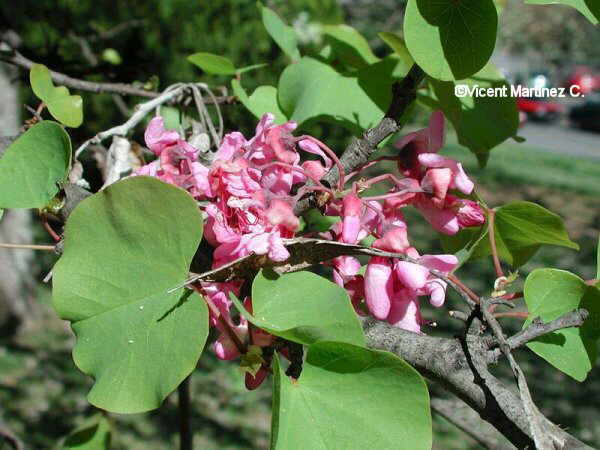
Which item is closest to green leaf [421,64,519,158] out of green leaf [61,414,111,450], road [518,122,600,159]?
green leaf [61,414,111,450]

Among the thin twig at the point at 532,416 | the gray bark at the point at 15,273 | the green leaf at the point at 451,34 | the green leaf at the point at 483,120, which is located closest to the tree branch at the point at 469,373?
the thin twig at the point at 532,416

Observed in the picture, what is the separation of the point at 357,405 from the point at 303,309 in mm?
76

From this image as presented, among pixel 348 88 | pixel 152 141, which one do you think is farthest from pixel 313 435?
pixel 348 88

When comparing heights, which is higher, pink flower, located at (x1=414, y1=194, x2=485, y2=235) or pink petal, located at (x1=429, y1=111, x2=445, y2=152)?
pink petal, located at (x1=429, y1=111, x2=445, y2=152)

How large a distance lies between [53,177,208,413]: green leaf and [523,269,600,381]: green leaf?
260 millimetres

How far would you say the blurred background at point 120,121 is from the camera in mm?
1928

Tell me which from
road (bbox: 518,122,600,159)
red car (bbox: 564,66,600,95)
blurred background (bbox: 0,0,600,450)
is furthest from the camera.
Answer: red car (bbox: 564,66,600,95)

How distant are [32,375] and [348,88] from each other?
8.41 ft

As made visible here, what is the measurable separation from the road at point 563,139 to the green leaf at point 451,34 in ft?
31.6

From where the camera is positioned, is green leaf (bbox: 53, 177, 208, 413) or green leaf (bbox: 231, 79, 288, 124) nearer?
green leaf (bbox: 53, 177, 208, 413)

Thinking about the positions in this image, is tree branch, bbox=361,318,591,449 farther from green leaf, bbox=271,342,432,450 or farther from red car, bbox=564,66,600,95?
red car, bbox=564,66,600,95

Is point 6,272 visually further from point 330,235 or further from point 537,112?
point 537,112

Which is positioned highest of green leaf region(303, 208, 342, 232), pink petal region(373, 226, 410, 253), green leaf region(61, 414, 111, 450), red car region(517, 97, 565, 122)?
pink petal region(373, 226, 410, 253)

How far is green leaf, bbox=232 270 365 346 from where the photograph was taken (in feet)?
1.44
